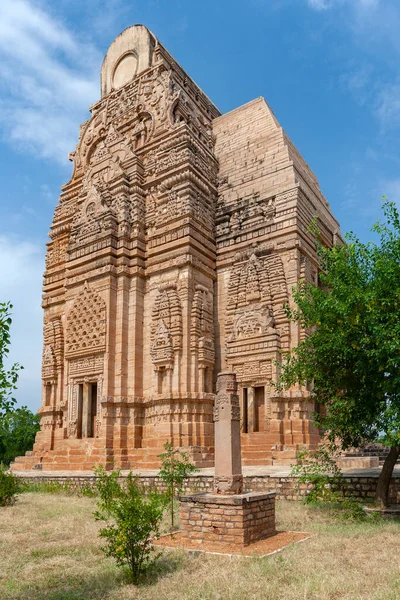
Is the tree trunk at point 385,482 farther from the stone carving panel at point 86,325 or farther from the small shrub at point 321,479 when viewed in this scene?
the stone carving panel at point 86,325

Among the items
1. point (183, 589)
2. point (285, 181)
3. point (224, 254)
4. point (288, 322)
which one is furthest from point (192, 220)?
point (183, 589)

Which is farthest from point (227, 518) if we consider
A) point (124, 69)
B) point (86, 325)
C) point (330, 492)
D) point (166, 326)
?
point (124, 69)

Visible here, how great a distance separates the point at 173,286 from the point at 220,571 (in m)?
13.3

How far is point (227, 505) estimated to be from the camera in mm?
8539

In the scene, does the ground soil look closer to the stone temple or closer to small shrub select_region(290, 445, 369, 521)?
small shrub select_region(290, 445, 369, 521)

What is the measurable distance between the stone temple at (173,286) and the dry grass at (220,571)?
8072 mm

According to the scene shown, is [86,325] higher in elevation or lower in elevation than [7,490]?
higher

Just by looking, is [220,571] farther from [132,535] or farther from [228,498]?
[228,498]

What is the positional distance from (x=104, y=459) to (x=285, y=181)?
1196 cm

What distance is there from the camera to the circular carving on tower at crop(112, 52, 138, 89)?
85.6 ft

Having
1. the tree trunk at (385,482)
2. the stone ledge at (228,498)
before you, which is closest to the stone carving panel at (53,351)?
the stone ledge at (228,498)

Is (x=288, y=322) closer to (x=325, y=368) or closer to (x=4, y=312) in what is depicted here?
(x=325, y=368)

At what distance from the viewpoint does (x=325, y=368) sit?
37.1 ft

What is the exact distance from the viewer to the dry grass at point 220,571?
6031 mm
